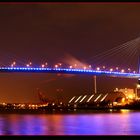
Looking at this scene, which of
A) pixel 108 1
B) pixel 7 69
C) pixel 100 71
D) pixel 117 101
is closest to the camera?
pixel 108 1

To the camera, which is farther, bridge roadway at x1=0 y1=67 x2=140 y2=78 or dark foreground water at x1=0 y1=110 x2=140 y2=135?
bridge roadway at x1=0 y1=67 x2=140 y2=78

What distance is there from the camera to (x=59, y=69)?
52.3 m

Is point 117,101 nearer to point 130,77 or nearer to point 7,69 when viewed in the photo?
point 130,77

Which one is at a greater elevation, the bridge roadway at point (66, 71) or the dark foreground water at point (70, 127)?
the bridge roadway at point (66, 71)

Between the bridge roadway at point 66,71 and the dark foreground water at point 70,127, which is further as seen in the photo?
the bridge roadway at point 66,71

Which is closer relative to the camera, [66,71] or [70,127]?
[70,127]

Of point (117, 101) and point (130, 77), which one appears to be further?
point (117, 101)

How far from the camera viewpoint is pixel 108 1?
28.2 feet

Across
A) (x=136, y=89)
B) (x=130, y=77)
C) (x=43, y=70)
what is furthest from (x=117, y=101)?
(x=43, y=70)

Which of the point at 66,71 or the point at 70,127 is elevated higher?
the point at 66,71

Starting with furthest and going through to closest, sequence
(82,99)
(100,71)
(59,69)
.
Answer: (82,99) < (100,71) < (59,69)

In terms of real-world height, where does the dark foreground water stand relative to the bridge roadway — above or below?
below

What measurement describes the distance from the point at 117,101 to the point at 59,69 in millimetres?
17776

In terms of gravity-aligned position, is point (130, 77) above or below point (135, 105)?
above
